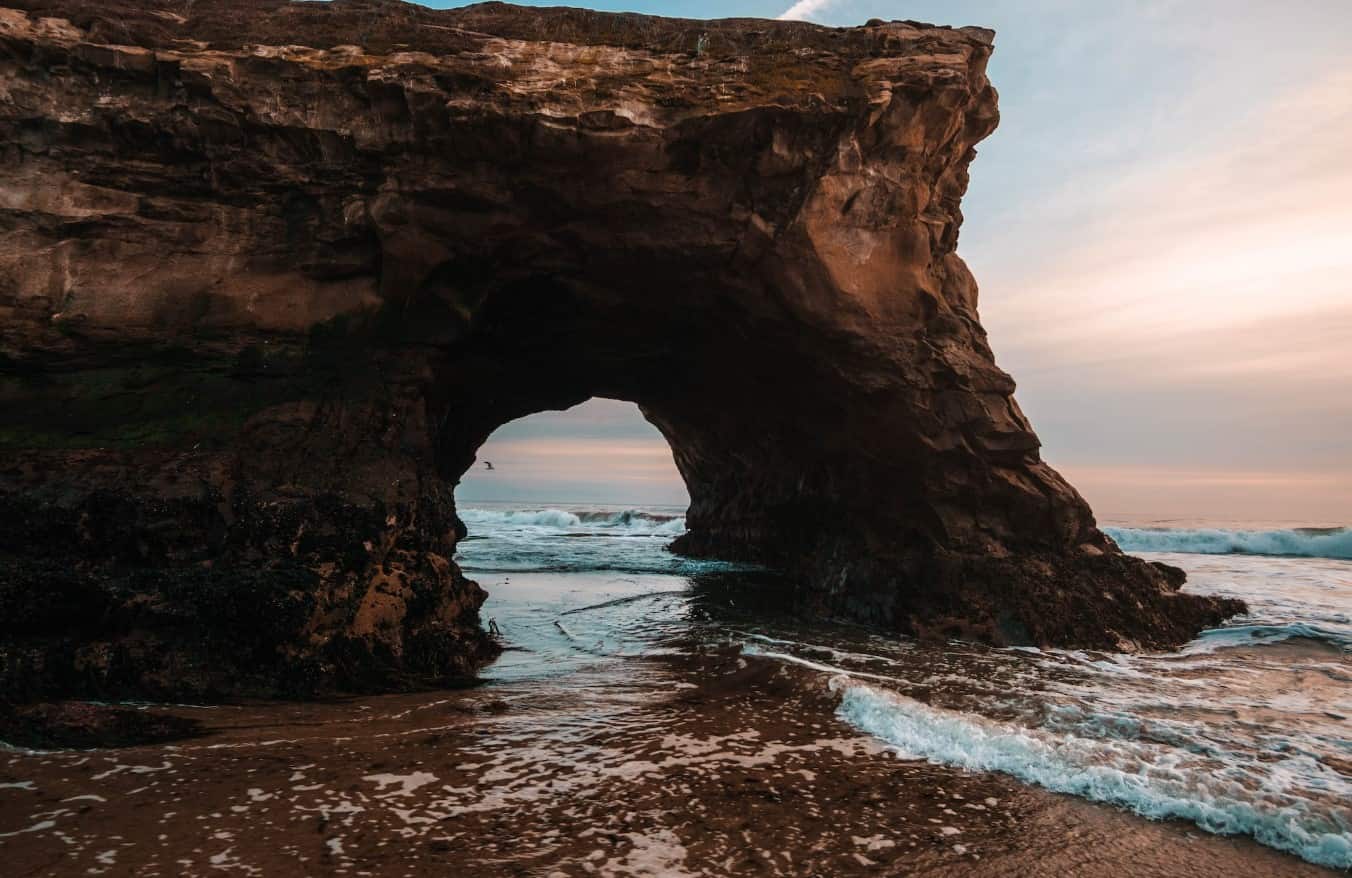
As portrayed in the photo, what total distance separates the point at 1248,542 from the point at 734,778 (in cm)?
3909

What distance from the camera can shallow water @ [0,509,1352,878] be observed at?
4215 mm

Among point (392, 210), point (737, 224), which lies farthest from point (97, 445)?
point (737, 224)

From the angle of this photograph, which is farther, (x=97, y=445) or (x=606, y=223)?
(x=606, y=223)

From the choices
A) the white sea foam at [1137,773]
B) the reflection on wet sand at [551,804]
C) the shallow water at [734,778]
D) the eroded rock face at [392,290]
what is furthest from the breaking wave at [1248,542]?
the reflection on wet sand at [551,804]

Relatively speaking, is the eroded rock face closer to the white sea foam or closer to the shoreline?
the shoreline

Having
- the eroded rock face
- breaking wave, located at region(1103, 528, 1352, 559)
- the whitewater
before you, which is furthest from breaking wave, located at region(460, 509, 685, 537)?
the eroded rock face

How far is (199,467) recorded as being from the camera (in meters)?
8.48

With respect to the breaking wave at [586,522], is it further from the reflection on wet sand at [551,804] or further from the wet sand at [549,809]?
the wet sand at [549,809]

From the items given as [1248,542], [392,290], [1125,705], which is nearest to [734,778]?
[1125,705]

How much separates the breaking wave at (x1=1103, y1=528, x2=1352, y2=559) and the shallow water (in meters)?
30.1

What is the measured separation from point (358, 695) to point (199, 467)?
3.24 metres

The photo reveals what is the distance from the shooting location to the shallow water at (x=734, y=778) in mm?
4215

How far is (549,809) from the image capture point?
477 centimetres

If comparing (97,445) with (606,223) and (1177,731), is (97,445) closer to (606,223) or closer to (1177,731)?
(606,223)
